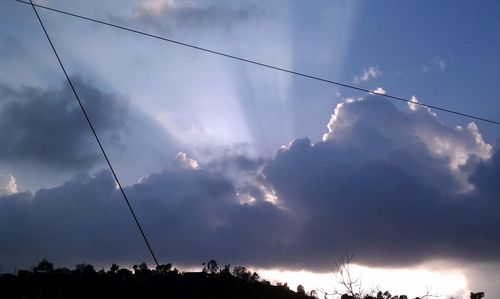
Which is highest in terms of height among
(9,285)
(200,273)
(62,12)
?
(200,273)

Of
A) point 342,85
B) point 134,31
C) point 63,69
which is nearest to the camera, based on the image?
point 63,69

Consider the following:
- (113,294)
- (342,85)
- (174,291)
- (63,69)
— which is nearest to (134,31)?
(63,69)

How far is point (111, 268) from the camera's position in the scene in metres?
78.1

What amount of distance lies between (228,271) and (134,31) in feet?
255

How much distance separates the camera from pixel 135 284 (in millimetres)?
70250

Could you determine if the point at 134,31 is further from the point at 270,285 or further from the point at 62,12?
the point at 270,285

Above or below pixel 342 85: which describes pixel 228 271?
above

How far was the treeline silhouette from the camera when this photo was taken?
55.7m

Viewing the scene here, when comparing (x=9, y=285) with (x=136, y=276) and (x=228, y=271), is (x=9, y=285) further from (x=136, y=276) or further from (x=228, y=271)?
(x=228, y=271)

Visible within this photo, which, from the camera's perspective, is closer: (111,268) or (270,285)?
(111,268)

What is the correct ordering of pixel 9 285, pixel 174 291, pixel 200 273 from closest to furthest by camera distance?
1. pixel 9 285
2. pixel 174 291
3. pixel 200 273

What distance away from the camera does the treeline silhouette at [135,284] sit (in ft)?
183

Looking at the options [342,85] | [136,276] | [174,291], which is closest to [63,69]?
[342,85]

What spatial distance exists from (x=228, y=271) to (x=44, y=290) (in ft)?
136
